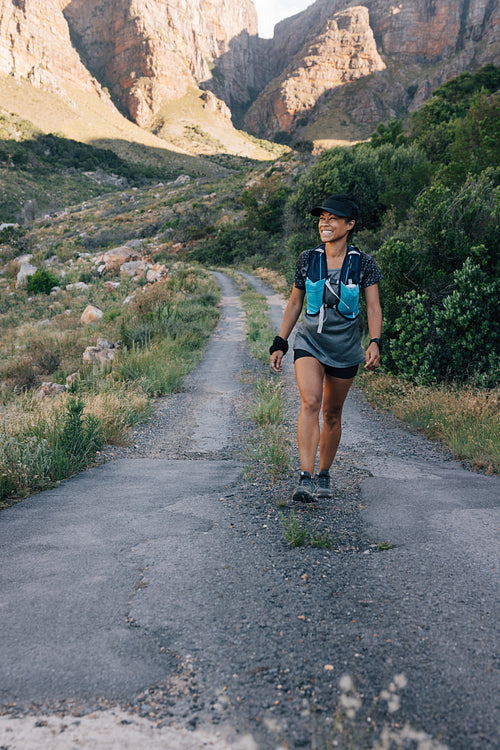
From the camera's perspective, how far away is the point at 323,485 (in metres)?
3.56

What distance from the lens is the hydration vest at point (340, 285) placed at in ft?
10.6

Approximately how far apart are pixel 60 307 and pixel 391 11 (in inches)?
5922

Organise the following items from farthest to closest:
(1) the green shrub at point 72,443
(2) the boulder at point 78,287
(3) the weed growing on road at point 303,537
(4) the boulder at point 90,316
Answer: (2) the boulder at point 78,287
(4) the boulder at point 90,316
(1) the green shrub at point 72,443
(3) the weed growing on road at point 303,537

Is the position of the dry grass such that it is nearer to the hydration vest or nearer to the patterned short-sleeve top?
the patterned short-sleeve top

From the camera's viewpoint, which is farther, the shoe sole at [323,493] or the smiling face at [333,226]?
the shoe sole at [323,493]

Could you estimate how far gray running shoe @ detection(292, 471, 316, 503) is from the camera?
316 centimetres

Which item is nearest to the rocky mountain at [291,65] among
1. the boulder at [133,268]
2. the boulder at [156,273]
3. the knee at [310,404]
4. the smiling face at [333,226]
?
the boulder at [133,268]

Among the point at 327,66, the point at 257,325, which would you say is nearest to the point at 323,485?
the point at 257,325

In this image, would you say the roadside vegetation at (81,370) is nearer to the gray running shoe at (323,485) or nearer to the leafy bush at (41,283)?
the leafy bush at (41,283)

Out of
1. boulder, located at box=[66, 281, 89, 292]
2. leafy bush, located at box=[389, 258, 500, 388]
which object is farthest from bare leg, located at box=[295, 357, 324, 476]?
boulder, located at box=[66, 281, 89, 292]

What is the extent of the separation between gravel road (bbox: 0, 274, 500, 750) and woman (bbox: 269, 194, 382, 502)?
69cm

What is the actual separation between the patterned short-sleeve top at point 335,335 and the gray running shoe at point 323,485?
3.07 ft

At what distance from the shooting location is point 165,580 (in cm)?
230

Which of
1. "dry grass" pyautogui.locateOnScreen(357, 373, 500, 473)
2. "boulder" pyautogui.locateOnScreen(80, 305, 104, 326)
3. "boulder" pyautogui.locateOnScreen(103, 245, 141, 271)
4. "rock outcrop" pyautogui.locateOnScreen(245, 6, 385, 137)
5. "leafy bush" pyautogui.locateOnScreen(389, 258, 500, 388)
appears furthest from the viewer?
"rock outcrop" pyautogui.locateOnScreen(245, 6, 385, 137)
